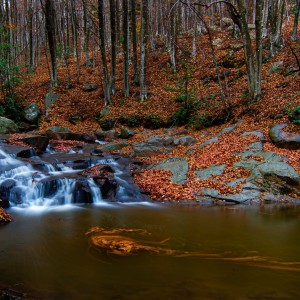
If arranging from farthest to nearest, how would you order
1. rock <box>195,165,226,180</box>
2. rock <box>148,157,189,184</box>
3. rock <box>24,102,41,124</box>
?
1. rock <box>24,102,41,124</box>
2. rock <box>148,157,189,184</box>
3. rock <box>195,165,226,180</box>

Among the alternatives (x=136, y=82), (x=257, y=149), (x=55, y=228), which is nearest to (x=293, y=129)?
(x=257, y=149)

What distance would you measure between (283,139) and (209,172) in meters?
3.30

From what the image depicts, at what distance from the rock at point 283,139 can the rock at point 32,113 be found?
13.6 meters

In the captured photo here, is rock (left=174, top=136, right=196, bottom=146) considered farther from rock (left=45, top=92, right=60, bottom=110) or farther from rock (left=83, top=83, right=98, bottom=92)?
rock (left=83, top=83, right=98, bottom=92)

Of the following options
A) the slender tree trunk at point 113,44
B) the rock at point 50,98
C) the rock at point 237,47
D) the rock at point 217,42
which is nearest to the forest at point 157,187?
the rock at point 50,98

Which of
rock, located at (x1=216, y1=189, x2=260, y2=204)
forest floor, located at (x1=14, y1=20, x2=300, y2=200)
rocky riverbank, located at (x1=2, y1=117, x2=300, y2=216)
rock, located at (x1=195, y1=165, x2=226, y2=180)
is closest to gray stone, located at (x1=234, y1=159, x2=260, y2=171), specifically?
rocky riverbank, located at (x1=2, y1=117, x2=300, y2=216)

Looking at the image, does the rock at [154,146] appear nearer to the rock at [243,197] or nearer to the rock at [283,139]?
the rock at [283,139]

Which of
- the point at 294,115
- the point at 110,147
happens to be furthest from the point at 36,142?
the point at 294,115

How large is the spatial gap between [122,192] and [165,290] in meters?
5.59

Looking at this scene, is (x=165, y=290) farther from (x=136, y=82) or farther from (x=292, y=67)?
(x=136, y=82)

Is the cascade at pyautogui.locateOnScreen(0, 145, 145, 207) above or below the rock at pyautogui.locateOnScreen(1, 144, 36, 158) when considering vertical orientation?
below

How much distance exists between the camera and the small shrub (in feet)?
56.2

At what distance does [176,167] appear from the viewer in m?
10.2

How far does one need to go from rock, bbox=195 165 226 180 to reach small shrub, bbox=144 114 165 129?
7691 millimetres
